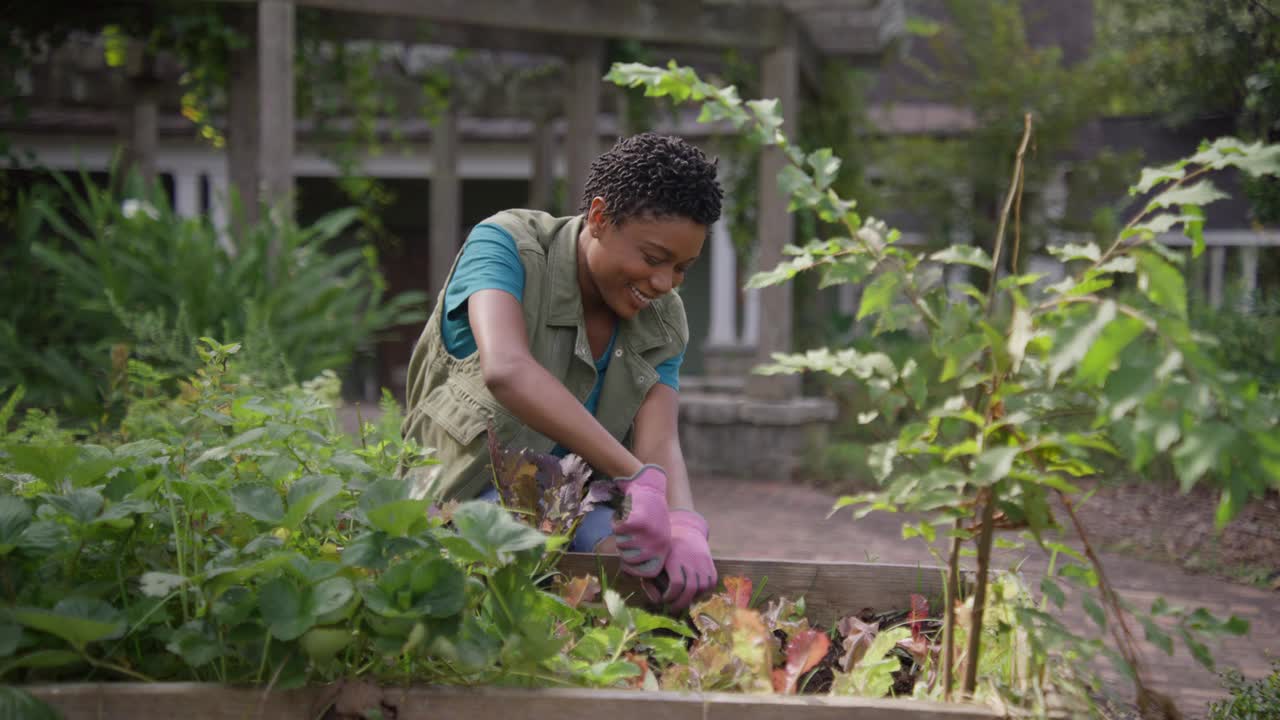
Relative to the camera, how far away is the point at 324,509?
1.31 meters

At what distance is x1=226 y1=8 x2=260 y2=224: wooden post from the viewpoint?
5898 mm

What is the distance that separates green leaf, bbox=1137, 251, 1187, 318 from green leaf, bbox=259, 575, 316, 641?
34.0 inches

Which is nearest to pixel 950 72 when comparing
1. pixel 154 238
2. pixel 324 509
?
pixel 154 238

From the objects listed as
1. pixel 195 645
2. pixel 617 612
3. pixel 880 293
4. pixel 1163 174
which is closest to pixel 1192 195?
pixel 1163 174

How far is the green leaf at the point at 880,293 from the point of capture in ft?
3.80

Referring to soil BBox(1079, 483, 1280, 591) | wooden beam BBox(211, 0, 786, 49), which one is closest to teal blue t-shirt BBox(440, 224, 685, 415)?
soil BBox(1079, 483, 1280, 591)

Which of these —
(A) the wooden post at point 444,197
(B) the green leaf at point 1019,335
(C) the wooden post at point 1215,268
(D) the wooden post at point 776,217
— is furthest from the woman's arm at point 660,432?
(C) the wooden post at point 1215,268

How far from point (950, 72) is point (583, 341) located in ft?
34.2

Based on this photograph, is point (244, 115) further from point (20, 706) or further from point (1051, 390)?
point (1051, 390)

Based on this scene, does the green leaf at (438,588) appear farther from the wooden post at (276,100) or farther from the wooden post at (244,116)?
the wooden post at (244,116)

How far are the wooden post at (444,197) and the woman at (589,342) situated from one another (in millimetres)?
6538

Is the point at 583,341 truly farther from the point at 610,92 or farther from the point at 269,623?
the point at 610,92

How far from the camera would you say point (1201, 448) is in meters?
0.85

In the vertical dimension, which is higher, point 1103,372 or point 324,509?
point 1103,372
